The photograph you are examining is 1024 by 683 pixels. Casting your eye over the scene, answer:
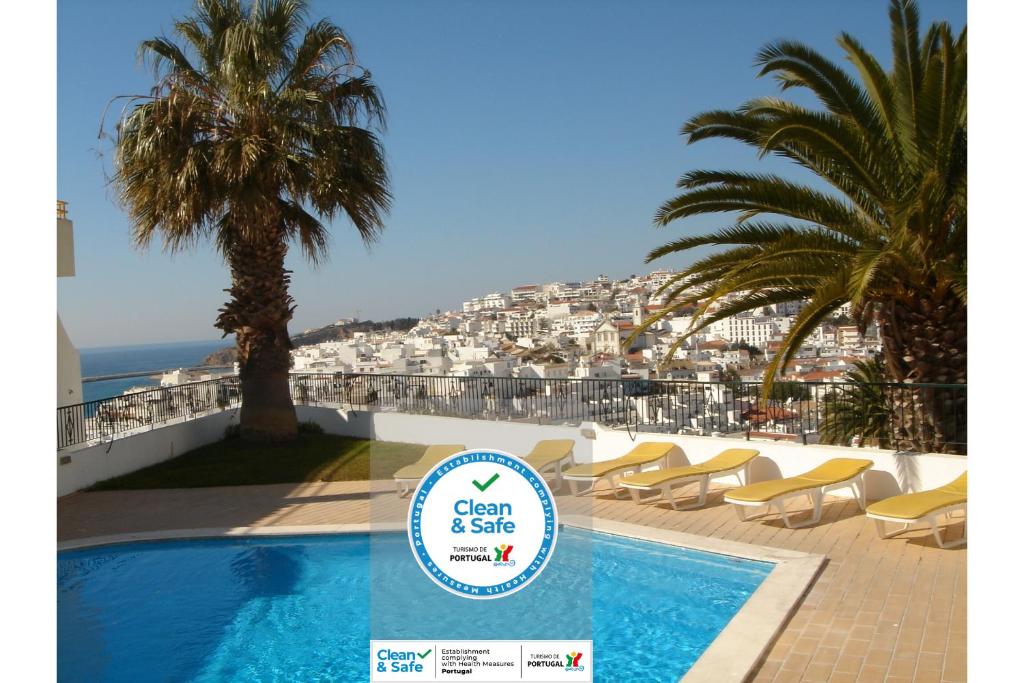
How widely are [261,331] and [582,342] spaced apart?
551 centimetres

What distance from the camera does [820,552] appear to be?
20.4 ft

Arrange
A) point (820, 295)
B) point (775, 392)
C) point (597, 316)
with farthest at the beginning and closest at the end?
point (597, 316) → point (775, 392) → point (820, 295)

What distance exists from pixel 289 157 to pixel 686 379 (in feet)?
20.8

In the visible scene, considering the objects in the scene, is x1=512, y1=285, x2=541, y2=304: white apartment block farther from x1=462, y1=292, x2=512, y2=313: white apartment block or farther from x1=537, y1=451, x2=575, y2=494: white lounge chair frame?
x1=537, y1=451, x2=575, y2=494: white lounge chair frame

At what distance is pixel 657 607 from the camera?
5598 millimetres

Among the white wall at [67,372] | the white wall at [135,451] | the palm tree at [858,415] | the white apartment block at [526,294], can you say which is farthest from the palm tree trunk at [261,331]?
the palm tree at [858,415]

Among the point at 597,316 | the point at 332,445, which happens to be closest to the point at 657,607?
the point at 597,316

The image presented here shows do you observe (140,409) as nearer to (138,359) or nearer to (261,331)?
(138,359)

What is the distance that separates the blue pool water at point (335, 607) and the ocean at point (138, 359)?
3.84m

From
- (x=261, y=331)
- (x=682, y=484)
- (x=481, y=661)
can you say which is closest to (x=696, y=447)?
(x=682, y=484)

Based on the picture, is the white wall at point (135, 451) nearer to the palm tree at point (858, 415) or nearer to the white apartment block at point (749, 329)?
the white apartment block at point (749, 329)

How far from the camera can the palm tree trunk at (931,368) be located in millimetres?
7633

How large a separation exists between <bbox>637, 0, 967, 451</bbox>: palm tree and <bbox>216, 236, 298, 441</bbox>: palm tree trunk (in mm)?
6800
